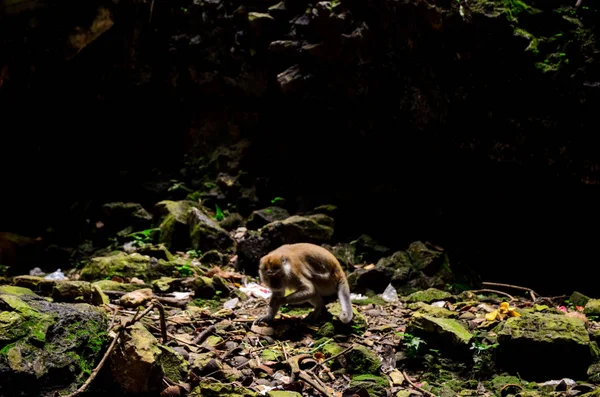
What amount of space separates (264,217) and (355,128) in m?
2.63

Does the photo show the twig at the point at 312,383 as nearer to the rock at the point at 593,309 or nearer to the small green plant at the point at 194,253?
the rock at the point at 593,309

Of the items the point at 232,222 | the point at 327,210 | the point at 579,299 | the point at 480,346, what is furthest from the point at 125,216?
the point at 579,299

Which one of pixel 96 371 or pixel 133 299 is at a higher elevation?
pixel 96 371

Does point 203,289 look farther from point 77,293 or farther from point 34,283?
point 34,283

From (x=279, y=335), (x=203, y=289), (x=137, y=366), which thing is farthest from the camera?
(x=203, y=289)

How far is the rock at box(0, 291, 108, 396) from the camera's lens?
9.43 feet

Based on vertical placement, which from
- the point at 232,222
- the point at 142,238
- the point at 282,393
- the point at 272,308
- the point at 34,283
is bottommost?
the point at 142,238

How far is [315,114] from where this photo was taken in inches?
404

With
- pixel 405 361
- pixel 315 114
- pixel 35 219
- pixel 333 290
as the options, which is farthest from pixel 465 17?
pixel 35 219

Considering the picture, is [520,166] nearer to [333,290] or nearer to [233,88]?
[333,290]

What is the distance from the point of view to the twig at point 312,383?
3.61 m

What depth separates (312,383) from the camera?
3.72 m

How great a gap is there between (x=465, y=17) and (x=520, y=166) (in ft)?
8.80

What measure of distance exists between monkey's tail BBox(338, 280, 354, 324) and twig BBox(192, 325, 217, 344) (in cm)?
133
